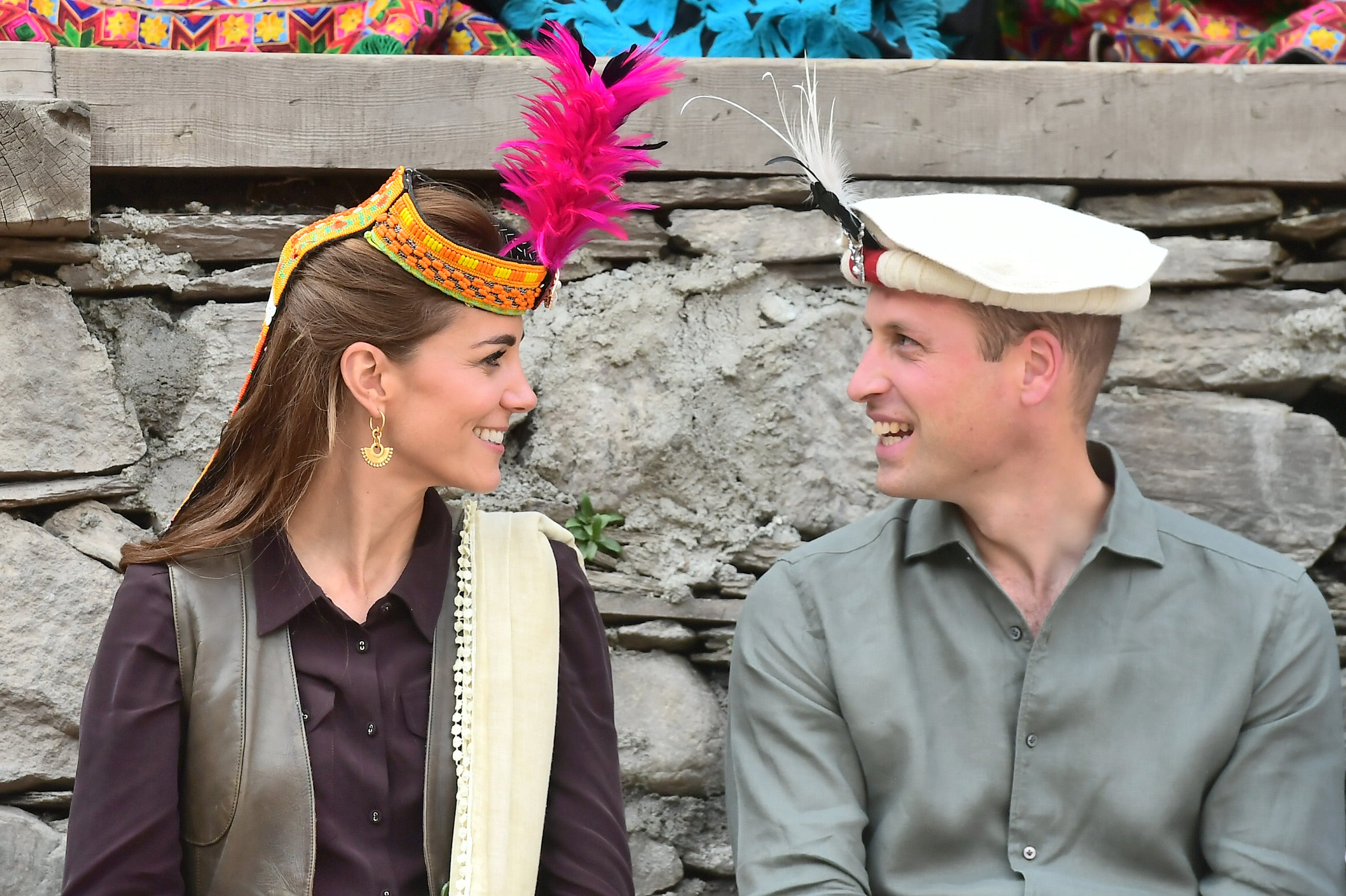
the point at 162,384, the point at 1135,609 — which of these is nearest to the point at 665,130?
the point at 162,384

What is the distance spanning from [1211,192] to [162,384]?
2.15 metres

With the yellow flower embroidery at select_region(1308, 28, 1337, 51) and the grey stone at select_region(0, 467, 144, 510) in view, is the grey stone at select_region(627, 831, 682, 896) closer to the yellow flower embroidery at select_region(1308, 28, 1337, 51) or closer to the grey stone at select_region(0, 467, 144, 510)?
the grey stone at select_region(0, 467, 144, 510)

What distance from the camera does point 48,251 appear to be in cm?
252

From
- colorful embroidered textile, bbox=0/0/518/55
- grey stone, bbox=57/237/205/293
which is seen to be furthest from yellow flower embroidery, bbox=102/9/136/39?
grey stone, bbox=57/237/205/293

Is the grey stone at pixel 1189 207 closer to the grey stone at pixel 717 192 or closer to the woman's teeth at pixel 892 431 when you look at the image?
the grey stone at pixel 717 192

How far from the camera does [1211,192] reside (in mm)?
2744

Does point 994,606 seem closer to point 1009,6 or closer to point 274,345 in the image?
point 274,345

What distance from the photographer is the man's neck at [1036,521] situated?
86.4 inches

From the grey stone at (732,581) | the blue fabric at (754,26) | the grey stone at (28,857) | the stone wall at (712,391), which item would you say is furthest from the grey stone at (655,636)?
the blue fabric at (754,26)

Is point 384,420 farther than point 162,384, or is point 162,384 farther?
point 162,384

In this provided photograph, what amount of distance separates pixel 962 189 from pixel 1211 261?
0.53 meters

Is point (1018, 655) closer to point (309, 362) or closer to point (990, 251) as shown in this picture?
point (990, 251)

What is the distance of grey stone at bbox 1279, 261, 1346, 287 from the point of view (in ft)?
9.03

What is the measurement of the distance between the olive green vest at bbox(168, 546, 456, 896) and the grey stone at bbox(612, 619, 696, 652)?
747 mm
